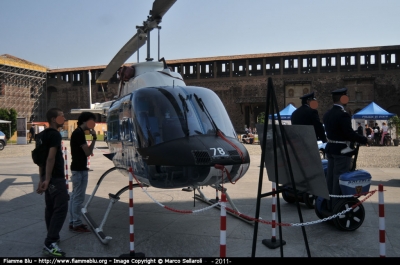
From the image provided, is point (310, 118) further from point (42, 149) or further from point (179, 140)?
point (42, 149)

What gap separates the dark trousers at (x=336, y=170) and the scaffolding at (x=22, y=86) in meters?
52.5

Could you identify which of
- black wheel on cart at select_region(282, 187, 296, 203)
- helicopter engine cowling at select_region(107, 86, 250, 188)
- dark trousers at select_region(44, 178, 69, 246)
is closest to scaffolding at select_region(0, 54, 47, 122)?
black wheel on cart at select_region(282, 187, 296, 203)

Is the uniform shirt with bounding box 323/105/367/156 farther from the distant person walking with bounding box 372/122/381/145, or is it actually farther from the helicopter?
the distant person walking with bounding box 372/122/381/145

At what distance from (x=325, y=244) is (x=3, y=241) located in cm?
394

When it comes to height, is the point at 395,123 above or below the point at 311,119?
above

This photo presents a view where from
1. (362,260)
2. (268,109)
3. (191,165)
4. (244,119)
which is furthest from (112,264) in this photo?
(244,119)

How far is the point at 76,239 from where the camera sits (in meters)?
4.83

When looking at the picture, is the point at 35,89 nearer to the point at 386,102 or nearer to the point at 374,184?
the point at 386,102

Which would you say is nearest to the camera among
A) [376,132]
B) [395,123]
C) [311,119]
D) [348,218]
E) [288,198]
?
[348,218]

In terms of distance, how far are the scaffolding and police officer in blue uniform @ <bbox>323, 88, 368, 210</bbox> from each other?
172ft

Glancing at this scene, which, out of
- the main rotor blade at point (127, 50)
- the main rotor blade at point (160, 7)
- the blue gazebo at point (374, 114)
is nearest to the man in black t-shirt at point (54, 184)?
the main rotor blade at point (160, 7)

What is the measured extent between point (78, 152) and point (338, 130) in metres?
3.48

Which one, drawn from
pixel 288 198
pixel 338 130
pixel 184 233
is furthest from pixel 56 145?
pixel 288 198

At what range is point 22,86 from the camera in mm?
53844
